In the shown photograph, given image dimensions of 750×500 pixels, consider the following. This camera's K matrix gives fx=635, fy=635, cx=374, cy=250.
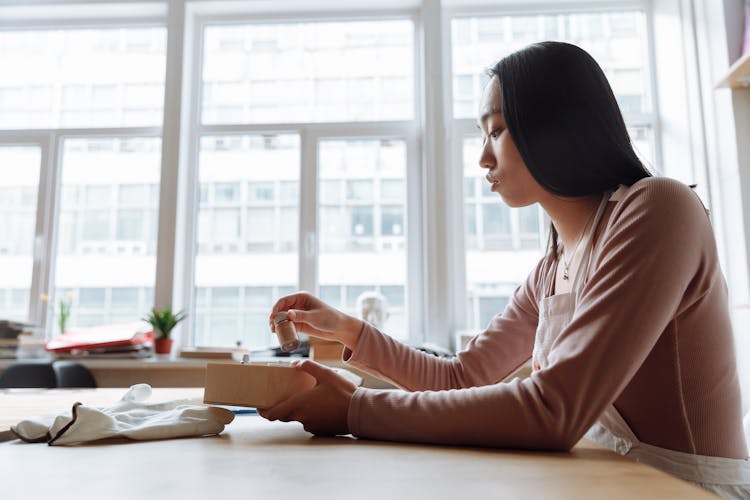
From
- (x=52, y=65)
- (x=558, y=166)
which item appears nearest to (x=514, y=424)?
(x=558, y=166)

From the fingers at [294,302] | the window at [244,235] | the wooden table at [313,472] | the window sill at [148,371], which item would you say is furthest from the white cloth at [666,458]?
the window at [244,235]

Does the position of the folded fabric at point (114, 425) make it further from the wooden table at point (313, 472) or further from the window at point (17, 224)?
the window at point (17, 224)

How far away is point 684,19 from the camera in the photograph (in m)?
2.91

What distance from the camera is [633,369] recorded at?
2.47 ft

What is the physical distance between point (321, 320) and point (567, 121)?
1.86ft

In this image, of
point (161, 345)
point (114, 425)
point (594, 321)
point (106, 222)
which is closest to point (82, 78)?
point (106, 222)

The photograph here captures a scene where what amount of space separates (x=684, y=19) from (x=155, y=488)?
10.2 ft

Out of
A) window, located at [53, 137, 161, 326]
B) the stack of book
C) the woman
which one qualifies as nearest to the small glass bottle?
the woman

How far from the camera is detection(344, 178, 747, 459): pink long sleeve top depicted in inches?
29.2

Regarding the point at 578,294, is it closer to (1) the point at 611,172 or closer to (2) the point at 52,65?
(1) the point at 611,172

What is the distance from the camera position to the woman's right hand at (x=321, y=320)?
3.93ft

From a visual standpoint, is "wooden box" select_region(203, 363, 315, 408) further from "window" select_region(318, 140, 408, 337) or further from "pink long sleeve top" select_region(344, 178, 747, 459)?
"window" select_region(318, 140, 408, 337)

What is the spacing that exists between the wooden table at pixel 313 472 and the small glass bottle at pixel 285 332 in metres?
0.24

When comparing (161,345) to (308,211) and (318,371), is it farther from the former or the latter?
(318,371)
